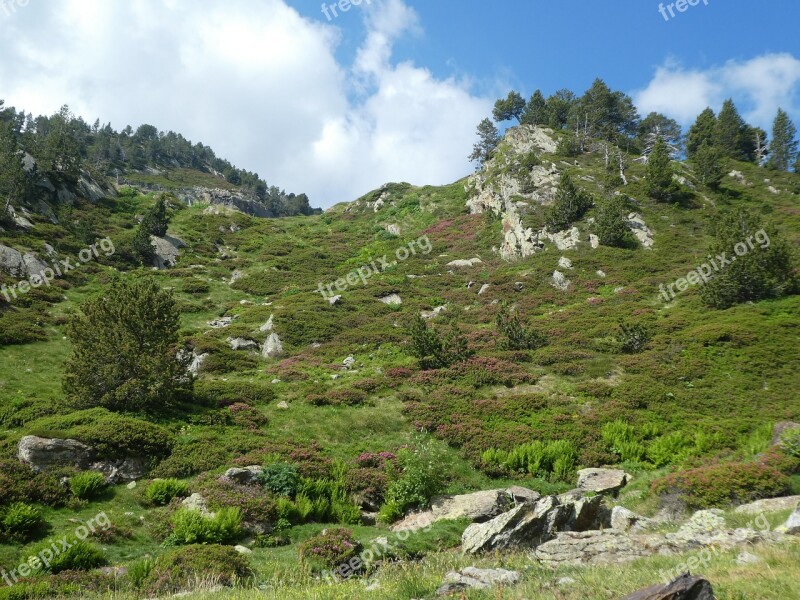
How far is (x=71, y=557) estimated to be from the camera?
1084 centimetres

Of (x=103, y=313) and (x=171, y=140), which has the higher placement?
(x=171, y=140)

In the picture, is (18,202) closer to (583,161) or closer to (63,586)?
(63,586)

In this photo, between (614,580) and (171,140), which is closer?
(614,580)

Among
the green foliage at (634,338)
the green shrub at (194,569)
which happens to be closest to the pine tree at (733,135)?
the green foliage at (634,338)

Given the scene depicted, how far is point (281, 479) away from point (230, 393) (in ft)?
31.0

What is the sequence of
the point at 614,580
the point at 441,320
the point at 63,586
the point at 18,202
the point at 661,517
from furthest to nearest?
the point at 18,202
the point at 441,320
the point at 661,517
the point at 63,586
the point at 614,580

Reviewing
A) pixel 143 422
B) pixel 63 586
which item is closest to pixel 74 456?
pixel 143 422

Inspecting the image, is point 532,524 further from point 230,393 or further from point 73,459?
point 230,393

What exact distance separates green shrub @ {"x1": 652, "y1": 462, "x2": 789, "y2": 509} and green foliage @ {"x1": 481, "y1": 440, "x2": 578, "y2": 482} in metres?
4.74

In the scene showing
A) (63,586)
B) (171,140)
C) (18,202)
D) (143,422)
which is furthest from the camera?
(171,140)

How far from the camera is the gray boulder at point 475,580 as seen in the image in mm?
7461

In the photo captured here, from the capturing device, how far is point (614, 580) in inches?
285

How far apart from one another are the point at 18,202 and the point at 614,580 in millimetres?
66620

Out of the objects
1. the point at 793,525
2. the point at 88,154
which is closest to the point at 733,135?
the point at 793,525
